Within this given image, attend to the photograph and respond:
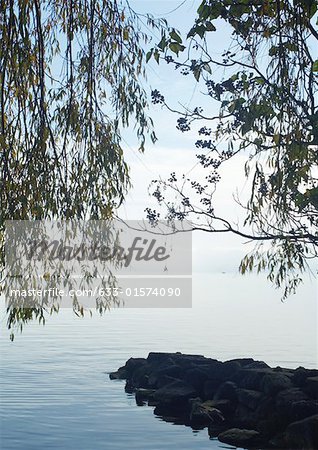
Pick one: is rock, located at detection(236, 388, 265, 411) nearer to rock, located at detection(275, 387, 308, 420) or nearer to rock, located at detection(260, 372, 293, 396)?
rock, located at detection(260, 372, 293, 396)

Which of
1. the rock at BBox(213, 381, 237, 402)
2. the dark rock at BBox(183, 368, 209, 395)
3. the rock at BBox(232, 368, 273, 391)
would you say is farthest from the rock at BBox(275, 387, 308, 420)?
the dark rock at BBox(183, 368, 209, 395)

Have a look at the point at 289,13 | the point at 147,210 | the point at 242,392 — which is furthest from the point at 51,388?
the point at 289,13

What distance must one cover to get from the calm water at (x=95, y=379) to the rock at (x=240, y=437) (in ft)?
0.81

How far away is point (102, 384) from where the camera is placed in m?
26.6

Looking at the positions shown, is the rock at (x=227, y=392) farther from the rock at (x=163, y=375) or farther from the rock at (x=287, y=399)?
the rock at (x=163, y=375)

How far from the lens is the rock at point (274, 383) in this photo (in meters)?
16.9

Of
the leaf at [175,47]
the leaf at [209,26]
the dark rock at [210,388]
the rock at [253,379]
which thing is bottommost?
the dark rock at [210,388]

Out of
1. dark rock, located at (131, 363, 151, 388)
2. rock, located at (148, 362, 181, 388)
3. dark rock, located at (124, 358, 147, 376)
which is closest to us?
rock, located at (148, 362, 181, 388)

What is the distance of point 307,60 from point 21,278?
320 centimetres

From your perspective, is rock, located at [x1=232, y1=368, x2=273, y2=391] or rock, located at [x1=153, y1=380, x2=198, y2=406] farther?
rock, located at [x1=153, y1=380, x2=198, y2=406]

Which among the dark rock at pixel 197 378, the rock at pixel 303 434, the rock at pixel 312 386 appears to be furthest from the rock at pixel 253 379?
the rock at pixel 303 434

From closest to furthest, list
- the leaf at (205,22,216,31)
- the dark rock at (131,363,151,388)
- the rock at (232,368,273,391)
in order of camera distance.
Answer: the leaf at (205,22,216,31) < the rock at (232,368,273,391) < the dark rock at (131,363,151,388)

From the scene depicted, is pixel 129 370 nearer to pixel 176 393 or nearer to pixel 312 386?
pixel 176 393

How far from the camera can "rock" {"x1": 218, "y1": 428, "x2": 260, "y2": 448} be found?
600 inches
